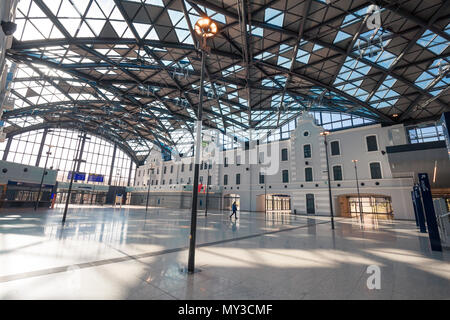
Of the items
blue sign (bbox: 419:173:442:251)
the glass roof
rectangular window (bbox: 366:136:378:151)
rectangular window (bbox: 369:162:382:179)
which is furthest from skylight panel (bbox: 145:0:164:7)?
rectangular window (bbox: 369:162:382:179)

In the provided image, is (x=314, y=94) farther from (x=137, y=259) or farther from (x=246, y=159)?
(x=137, y=259)

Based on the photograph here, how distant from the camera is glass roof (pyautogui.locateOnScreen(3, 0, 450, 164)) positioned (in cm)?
1429

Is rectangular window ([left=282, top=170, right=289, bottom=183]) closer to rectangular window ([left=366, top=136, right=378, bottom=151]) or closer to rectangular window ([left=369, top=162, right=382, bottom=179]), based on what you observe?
rectangular window ([left=369, top=162, right=382, bottom=179])

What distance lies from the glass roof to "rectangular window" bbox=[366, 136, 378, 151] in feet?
8.49

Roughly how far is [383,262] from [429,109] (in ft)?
89.0

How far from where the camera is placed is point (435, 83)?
18859mm

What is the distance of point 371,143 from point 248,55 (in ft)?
65.5

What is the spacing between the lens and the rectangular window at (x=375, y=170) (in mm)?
24986

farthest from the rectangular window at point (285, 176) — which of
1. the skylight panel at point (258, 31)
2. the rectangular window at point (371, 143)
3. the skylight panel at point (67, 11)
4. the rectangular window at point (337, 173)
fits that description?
the skylight panel at point (67, 11)

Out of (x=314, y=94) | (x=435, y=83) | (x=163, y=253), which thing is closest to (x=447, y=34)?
(x=435, y=83)

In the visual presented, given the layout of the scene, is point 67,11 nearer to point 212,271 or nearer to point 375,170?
point 212,271

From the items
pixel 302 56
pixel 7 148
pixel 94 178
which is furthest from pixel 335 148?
pixel 7 148

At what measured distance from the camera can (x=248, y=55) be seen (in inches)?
743
